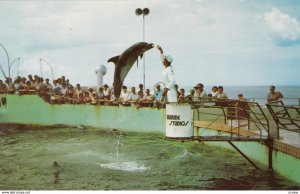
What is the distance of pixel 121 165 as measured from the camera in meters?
8.68

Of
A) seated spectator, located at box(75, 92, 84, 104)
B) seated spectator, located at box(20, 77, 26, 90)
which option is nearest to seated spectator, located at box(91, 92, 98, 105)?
seated spectator, located at box(75, 92, 84, 104)

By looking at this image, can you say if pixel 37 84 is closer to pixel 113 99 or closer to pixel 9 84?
pixel 9 84

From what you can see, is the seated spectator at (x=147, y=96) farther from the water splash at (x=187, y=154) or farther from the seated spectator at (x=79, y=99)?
the water splash at (x=187, y=154)

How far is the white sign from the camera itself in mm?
6535

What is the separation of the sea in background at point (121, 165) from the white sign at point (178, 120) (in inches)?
40.5

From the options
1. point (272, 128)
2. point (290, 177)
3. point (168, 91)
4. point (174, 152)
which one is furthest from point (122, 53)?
point (290, 177)

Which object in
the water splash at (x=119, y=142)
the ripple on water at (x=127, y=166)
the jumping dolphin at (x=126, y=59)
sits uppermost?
the jumping dolphin at (x=126, y=59)

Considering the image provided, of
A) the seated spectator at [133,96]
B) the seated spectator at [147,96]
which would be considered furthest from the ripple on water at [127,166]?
the seated spectator at [133,96]

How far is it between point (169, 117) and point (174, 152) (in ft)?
12.3

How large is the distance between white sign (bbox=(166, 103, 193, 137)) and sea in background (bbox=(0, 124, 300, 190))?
1.03 meters

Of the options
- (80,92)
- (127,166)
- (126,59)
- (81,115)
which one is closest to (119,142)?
(126,59)

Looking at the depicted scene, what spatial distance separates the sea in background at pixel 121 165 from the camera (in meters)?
7.06

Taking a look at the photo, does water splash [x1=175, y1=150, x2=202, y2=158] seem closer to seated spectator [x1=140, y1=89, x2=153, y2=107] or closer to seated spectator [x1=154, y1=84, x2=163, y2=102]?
seated spectator [x1=154, y1=84, x2=163, y2=102]

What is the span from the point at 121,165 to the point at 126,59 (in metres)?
2.91
